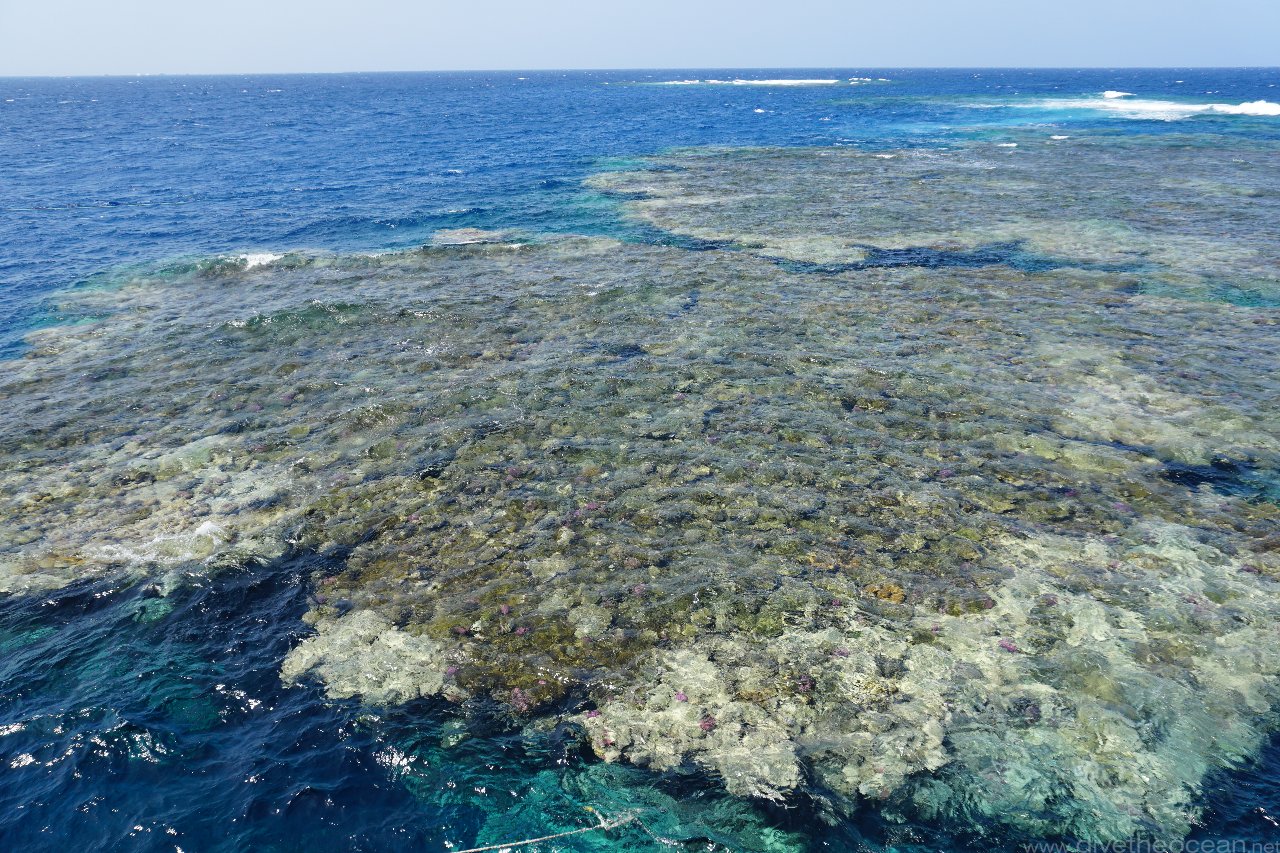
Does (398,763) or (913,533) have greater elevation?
(913,533)

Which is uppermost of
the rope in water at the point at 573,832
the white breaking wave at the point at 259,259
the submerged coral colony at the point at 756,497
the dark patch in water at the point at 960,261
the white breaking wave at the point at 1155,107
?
the white breaking wave at the point at 1155,107

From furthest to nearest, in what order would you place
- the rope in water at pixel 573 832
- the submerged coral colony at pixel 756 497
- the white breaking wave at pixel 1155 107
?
the white breaking wave at pixel 1155 107, the submerged coral colony at pixel 756 497, the rope in water at pixel 573 832

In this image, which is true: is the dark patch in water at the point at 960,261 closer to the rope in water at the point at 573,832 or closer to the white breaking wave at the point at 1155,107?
the rope in water at the point at 573,832

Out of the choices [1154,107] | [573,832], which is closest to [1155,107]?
[1154,107]

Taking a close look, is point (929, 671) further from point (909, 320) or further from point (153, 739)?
point (909, 320)

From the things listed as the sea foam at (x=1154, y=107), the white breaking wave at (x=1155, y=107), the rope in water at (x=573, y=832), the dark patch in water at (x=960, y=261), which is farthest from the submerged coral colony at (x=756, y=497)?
the sea foam at (x=1154, y=107)

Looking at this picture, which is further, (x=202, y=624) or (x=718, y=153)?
(x=718, y=153)

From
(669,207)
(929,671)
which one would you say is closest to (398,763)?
(929,671)
